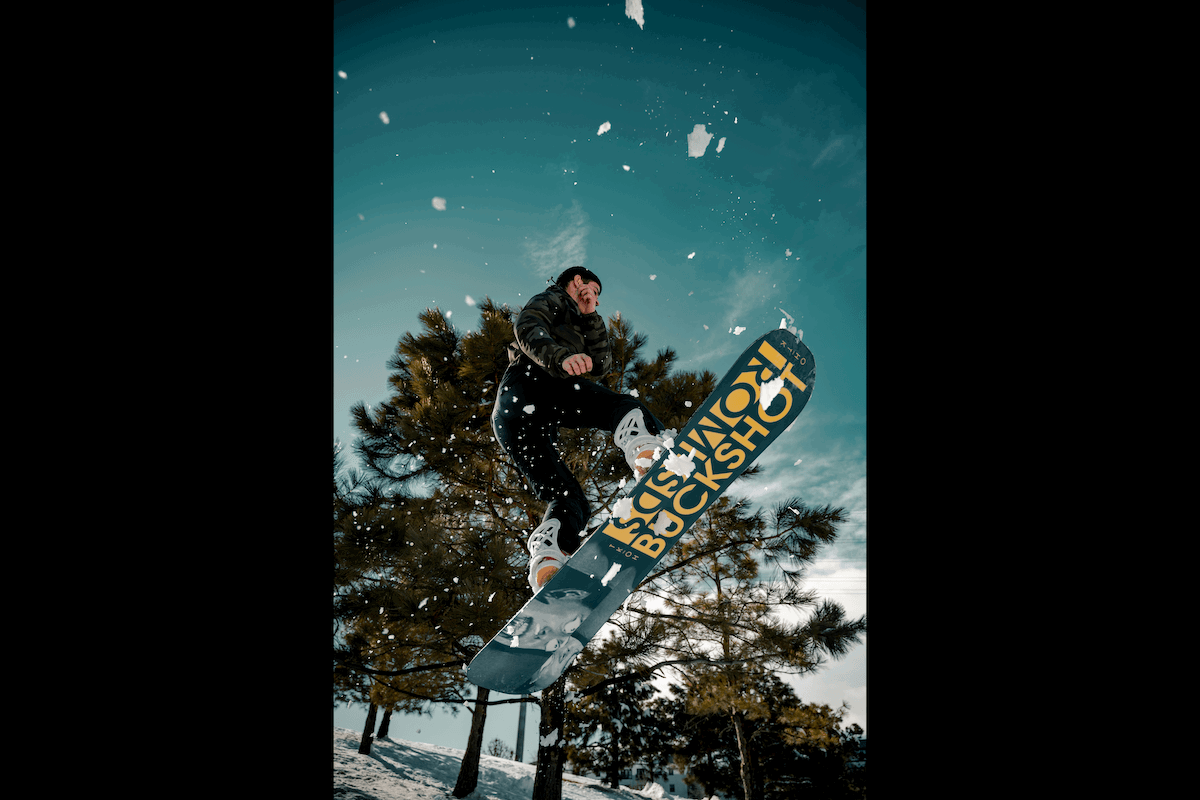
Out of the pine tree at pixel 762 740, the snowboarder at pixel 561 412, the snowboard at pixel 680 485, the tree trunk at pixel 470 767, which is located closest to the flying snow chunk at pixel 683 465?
the snowboard at pixel 680 485

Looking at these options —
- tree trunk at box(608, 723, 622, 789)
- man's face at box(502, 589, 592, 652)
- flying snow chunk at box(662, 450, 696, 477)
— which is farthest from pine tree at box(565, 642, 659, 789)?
flying snow chunk at box(662, 450, 696, 477)

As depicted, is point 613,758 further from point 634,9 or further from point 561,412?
point 634,9

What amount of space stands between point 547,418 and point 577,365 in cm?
47

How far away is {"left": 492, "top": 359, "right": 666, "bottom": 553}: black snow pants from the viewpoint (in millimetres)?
2395

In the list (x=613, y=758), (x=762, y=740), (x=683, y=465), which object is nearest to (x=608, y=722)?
(x=613, y=758)

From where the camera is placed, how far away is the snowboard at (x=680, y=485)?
2129 mm

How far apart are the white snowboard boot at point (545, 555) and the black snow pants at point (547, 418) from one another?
129 millimetres

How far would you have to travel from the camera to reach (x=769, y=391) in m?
2.19

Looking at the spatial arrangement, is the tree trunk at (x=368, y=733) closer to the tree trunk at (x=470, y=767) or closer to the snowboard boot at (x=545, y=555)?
the tree trunk at (x=470, y=767)
